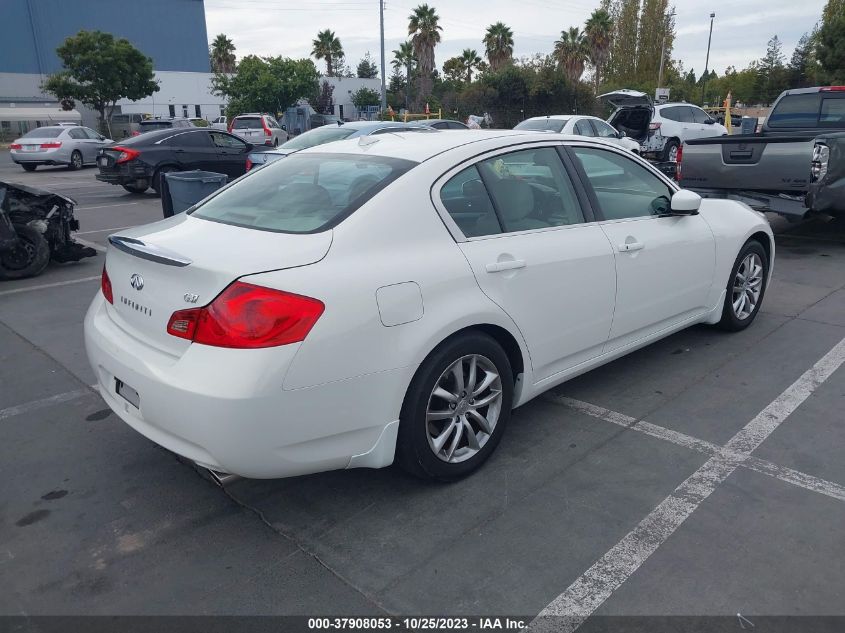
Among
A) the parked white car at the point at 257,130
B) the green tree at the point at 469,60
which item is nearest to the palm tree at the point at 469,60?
the green tree at the point at 469,60

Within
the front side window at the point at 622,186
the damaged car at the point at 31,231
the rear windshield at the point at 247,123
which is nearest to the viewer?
the front side window at the point at 622,186

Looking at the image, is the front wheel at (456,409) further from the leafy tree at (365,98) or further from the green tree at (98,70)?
the leafy tree at (365,98)

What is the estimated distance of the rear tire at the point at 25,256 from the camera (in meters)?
7.55

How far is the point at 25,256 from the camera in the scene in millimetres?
7648

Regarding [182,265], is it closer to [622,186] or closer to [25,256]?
[622,186]

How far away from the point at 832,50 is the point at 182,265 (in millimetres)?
42437

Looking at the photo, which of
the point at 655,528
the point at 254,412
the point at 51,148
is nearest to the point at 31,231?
the point at 254,412

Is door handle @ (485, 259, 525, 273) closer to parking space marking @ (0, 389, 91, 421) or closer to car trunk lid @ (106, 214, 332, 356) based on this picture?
car trunk lid @ (106, 214, 332, 356)

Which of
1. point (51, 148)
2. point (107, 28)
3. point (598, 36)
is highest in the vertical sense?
point (107, 28)

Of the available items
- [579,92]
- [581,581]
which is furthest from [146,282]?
[579,92]

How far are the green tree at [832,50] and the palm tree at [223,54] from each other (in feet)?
174

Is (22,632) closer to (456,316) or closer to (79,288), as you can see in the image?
(456,316)

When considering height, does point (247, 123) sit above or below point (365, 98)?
below

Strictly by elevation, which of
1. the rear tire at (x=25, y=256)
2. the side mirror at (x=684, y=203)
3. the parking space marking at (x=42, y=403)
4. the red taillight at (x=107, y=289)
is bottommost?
the parking space marking at (x=42, y=403)
